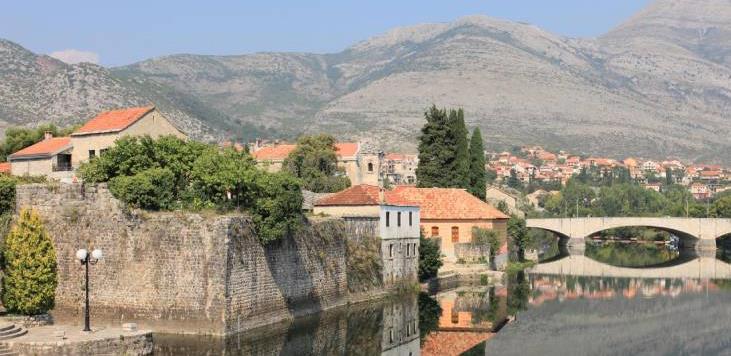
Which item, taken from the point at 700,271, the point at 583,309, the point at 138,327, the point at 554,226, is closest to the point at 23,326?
the point at 138,327

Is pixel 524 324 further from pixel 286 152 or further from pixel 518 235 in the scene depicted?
pixel 286 152

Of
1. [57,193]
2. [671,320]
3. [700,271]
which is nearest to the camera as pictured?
[57,193]

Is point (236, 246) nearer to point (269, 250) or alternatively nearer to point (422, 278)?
point (269, 250)

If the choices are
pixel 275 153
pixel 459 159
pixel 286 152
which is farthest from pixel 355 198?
pixel 275 153

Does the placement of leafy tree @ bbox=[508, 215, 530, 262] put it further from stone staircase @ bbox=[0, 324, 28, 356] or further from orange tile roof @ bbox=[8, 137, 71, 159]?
stone staircase @ bbox=[0, 324, 28, 356]

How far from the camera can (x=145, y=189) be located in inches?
1752

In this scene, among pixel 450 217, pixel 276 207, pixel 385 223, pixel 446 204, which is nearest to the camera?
pixel 276 207

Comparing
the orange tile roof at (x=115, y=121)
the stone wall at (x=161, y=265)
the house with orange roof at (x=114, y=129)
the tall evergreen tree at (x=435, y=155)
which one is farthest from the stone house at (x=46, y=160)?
the tall evergreen tree at (x=435, y=155)

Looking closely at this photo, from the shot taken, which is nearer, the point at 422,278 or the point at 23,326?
the point at 23,326

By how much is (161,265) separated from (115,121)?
21.3 meters

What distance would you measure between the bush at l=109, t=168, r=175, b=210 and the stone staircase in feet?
25.7

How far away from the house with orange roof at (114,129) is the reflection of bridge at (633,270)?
38.7 metres

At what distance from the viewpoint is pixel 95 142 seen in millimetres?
63000

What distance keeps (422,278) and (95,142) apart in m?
20.8
